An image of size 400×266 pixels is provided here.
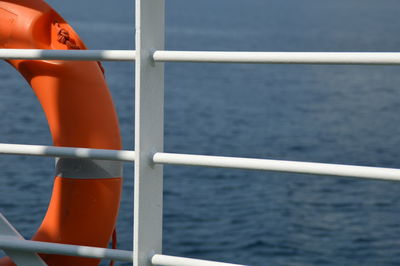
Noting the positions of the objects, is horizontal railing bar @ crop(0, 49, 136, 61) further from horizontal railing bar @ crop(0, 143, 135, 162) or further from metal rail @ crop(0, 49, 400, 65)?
horizontal railing bar @ crop(0, 143, 135, 162)

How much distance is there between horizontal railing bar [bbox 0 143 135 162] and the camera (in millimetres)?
1188

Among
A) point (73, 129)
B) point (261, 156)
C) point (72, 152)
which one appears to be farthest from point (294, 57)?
point (261, 156)

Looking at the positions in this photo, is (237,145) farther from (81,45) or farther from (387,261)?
(81,45)

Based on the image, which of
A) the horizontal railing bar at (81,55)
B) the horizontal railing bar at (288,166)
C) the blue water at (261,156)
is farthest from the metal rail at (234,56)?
the blue water at (261,156)

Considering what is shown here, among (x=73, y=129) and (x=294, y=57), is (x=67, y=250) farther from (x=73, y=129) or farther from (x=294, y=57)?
(x=294, y=57)

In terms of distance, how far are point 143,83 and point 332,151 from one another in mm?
10001

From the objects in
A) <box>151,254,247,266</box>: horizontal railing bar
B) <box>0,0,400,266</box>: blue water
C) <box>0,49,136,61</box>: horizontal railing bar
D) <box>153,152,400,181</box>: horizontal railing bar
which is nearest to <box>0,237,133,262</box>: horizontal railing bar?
<box>151,254,247,266</box>: horizontal railing bar

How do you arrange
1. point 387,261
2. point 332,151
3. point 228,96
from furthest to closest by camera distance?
point 228,96 → point 332,151 → point 387,261

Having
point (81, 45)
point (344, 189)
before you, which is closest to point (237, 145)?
point (344, 189)

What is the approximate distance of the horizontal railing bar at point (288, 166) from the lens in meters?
1.01

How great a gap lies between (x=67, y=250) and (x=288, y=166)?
38 centimetres

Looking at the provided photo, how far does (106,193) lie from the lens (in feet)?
5.04

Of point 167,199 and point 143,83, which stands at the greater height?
point 143,83

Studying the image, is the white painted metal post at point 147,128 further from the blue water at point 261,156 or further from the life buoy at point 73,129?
the blue water at point 261,156
